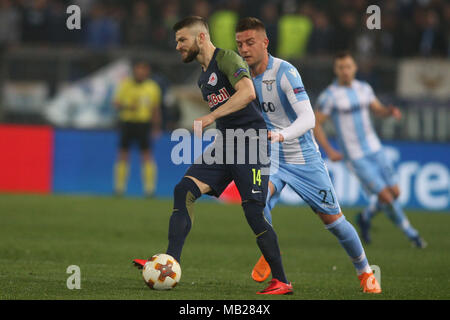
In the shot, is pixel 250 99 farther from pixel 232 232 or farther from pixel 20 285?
pixel 232 232

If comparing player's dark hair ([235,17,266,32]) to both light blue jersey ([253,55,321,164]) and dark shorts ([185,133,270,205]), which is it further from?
dark shorts ([185,133,270,205])

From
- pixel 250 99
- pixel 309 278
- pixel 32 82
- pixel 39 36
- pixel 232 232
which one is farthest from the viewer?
pixel 39 36

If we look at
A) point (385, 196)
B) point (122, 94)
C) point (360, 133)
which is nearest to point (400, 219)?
point (385, 196)

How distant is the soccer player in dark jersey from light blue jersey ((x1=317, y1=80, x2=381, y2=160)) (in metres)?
4.77

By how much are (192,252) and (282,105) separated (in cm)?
306

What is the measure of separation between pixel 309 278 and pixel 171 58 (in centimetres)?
1039

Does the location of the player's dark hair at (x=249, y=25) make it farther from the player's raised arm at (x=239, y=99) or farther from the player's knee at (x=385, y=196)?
the player's knee at (x=385, y=196)

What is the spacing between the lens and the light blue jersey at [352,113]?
11.5m

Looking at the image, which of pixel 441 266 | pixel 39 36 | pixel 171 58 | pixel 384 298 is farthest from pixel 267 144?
pixel 39 36

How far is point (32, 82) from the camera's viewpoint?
17.2m

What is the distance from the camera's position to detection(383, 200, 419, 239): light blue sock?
35.7 ft

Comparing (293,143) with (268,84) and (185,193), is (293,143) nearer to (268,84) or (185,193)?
(268,84)

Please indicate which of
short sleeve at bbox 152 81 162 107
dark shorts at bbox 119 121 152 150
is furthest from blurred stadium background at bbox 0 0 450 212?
dark shorts at bbox 119 121 152 150

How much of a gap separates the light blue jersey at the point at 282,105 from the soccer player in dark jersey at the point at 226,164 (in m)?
0.35
